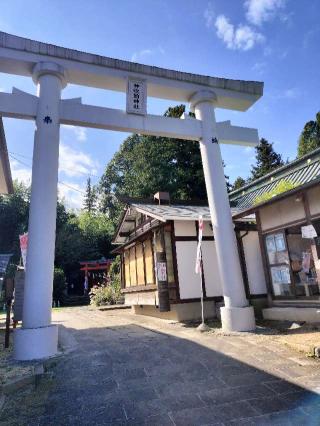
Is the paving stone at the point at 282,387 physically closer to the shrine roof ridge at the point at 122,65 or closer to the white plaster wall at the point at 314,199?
the white plaster wall at the point at 314,199

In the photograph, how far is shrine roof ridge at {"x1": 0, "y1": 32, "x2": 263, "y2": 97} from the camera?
7.60m

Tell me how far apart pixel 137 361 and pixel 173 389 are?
1680 millimetres

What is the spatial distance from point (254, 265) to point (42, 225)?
794 centimetres

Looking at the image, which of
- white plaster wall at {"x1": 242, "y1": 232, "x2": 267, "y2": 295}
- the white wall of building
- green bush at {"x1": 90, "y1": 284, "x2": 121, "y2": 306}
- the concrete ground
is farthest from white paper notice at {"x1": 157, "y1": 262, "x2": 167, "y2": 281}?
green bush at {"x1": 90, "y1": 284, "x2": 121, "y2": 306}

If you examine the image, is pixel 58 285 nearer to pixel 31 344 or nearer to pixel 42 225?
pixel 42 225

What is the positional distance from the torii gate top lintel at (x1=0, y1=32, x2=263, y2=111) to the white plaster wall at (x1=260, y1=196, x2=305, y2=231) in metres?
3.48

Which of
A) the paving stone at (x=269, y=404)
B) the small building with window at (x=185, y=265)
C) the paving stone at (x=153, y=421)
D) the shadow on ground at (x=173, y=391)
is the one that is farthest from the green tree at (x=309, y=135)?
the paving stone at (x=153, y=421)

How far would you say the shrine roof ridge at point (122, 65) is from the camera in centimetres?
760

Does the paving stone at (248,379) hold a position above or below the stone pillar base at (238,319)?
below

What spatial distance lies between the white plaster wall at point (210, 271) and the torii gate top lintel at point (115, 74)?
506 centimetres

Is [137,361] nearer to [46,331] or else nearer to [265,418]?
[46,331]

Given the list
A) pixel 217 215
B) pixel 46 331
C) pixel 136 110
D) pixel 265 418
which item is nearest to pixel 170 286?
pixel 217 215

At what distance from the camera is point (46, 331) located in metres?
6.41

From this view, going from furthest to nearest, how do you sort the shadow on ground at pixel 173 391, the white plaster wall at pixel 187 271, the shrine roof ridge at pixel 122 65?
the white plaster wall at pixel 187 271, the shrine roof ridge at pixel 122 65, the shadow on ground at pixel 173 391
